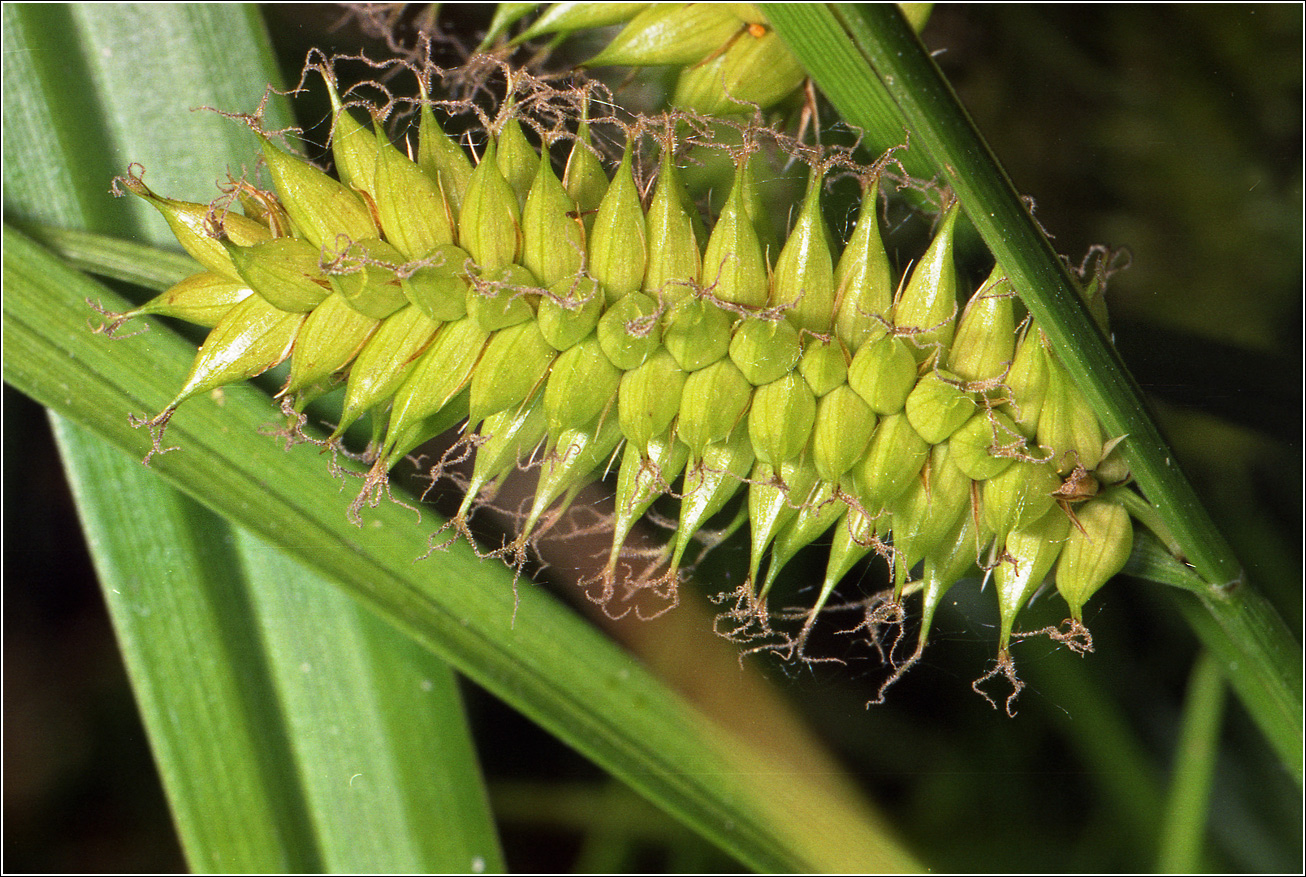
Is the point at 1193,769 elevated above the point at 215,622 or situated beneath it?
situated beneath

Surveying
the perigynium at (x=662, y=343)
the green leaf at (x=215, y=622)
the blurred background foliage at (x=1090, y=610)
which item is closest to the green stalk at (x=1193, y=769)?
the blurred background foliage at (x=1090, y=610)

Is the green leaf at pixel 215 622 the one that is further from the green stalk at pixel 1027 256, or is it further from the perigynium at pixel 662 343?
the green stalk at pixel 1027 256

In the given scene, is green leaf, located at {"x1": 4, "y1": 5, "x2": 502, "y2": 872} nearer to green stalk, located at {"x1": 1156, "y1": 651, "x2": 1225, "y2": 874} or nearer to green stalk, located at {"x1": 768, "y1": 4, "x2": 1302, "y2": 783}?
green stalk, located at {"x1": 768, "y1": 4, "x2": 1302, "y2": 783}

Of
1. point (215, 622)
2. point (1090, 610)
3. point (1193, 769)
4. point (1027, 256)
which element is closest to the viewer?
point (1027, 256)

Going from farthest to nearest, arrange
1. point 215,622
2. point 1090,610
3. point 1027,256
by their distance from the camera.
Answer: point 215,622 < point 1090,610 < point 1027,256

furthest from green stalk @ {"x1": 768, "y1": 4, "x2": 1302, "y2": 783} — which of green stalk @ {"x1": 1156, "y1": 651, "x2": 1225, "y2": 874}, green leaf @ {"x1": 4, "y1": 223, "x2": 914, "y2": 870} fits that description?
green leaf @ {"x1": 4, "y1": 223, "x2": 914, "y2": 870}

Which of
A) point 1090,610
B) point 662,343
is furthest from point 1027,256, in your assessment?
point 1090,610

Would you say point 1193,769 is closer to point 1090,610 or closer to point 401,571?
point 1090,610

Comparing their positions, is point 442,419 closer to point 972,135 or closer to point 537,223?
point 537,223
